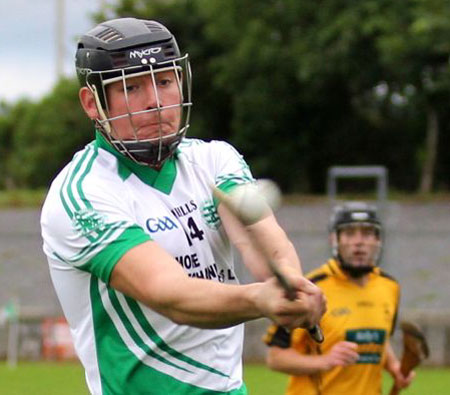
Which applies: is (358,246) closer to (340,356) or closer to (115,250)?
(340,356)

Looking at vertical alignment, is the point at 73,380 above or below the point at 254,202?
below

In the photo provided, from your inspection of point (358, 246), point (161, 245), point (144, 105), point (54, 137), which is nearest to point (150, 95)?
point (144, 105)

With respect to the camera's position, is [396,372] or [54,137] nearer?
[396,372]

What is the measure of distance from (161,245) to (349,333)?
388 centimetres

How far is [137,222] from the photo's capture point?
350 centimetres

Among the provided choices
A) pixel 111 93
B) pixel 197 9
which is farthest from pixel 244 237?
pixel 197 9

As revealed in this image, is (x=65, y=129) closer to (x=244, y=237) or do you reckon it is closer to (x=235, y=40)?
(x=235, y=40)

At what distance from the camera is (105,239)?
3.33 metres

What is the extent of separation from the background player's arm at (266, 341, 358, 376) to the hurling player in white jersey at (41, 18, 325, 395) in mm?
3011

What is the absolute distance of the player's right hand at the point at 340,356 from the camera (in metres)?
6.73

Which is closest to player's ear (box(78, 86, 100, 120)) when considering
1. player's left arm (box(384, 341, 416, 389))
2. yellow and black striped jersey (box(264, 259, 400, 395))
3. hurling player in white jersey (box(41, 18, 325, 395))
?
hurling player in white jersey (box(41, 18, 325, 395))

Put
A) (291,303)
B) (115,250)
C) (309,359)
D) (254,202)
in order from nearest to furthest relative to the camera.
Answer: (254,202) → (291,303) → (115,250) → (309,359)

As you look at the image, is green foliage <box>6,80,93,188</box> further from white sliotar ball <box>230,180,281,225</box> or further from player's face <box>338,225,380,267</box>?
white sliotar ball <box>230,180,281,225</box>

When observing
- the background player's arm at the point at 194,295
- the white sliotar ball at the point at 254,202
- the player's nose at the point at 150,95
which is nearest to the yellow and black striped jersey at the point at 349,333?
the player's nose at the point at 150,95
